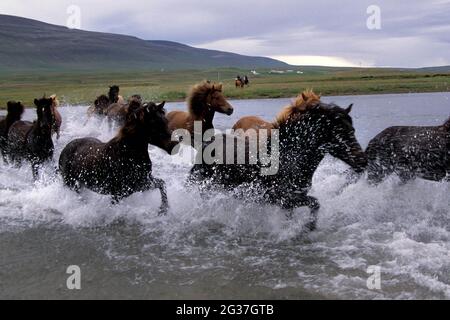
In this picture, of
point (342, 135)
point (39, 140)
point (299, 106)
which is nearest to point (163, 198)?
point (299, 106)

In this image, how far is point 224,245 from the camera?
570 centimetres

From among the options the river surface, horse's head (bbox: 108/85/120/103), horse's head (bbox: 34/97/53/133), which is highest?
horse's head (bbox: 108/85/120/103)

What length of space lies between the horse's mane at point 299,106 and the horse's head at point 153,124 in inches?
56.3

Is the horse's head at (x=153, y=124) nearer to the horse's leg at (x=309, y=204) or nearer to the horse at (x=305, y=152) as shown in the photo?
the horse at (x=305, y=152)

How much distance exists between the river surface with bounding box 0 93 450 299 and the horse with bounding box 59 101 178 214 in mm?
374

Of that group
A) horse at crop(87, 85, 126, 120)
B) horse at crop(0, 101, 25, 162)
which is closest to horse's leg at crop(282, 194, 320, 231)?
horse at crop(0, 101, 25, 162)

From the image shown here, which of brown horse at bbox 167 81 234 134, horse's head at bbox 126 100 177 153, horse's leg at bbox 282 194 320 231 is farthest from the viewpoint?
brown horse at bbox 167 81 234 134

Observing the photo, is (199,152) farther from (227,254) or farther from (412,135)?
(412,135)

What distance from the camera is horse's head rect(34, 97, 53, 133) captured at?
8.88 metres

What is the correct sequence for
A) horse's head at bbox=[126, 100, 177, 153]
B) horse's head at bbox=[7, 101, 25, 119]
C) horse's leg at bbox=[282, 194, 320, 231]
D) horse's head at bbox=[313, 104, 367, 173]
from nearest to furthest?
horse's head at bbox=[313, 104, 367, 173] → horse's leg at bbox=[282, 194, 320, 231] → horse's head at bbox=[126, 100, 177, 153] → horse's head at bbox=[7, 101, 25, 119]

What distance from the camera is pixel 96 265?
513cm

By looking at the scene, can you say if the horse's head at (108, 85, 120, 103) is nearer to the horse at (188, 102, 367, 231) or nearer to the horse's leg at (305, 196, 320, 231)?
the horse at (188, 102, 367, 231)

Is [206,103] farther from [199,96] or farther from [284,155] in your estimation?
[284,155]
